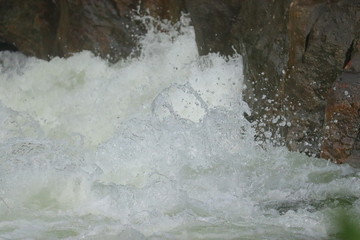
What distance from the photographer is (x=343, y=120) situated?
516 centimetres

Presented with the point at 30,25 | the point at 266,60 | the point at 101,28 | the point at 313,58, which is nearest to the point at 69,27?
the point at 101,28

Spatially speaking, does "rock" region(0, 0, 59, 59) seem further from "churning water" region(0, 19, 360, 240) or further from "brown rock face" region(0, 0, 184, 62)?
"churning water" region(0, 19, 360, 240)

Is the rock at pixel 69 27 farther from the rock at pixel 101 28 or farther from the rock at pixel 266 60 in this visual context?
the rock at pixel 266 60

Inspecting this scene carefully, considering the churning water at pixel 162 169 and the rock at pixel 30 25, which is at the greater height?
the rock at pixel 30 25

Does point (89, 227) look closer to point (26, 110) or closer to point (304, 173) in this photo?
point (304, 173)

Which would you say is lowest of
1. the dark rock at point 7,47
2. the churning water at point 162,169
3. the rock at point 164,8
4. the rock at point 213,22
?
the churning water at point 162,169

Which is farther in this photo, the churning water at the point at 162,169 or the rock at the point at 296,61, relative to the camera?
the rock at the point at 296,61

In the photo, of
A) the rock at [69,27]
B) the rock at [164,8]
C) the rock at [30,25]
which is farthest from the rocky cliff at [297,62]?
the rock at [30,25]

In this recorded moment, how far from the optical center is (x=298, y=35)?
17.9ft

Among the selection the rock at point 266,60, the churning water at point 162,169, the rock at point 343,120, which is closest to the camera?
the churning water at point 162,169

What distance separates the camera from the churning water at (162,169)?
4.13 m

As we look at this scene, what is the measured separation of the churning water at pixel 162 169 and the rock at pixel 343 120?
0.14 meters

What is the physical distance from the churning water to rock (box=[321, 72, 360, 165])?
5.7 inches

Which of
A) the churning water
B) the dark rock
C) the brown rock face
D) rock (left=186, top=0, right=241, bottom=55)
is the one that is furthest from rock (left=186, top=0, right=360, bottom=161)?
the dark rock
